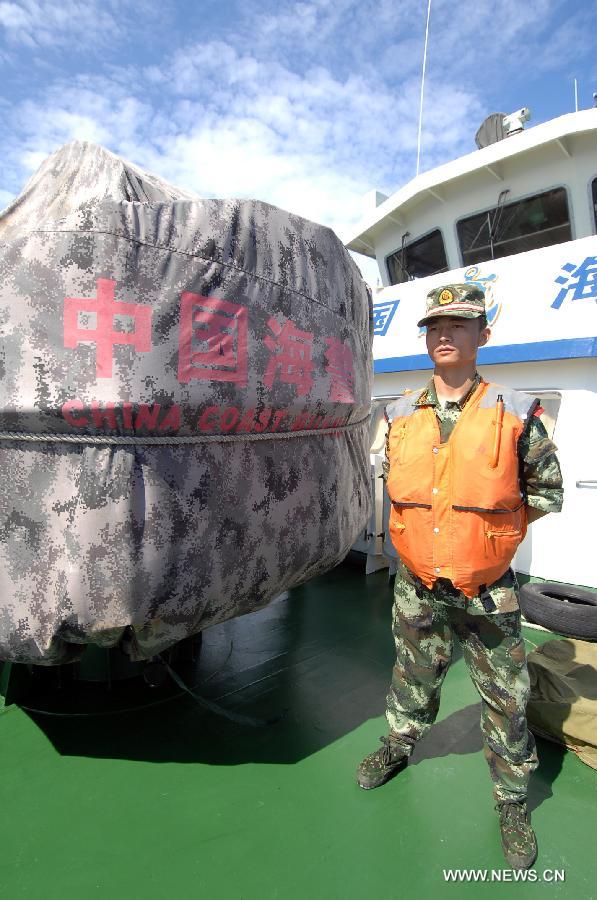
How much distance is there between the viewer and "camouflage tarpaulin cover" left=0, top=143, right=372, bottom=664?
4.53ft

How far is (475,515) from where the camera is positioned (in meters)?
1.78

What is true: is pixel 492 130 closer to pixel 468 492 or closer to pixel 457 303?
pixel 457 303

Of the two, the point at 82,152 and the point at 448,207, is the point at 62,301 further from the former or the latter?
the point at 448,207

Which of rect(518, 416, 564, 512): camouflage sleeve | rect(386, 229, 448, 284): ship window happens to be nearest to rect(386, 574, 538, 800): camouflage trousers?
rect(518, 416, 564, 512): camouflage sleeve

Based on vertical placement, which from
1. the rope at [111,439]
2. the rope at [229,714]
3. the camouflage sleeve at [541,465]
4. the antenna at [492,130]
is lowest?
the rope at [229,714]

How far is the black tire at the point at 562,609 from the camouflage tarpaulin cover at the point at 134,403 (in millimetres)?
2519

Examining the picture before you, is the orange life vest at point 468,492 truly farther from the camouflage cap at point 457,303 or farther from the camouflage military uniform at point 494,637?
the camouflage cap at point 457,303

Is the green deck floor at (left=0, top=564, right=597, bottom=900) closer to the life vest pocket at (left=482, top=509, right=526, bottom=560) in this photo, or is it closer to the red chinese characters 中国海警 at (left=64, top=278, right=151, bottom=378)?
the life vest pocket at (left=482, top=509, right=526, bottom=560)

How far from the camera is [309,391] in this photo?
178cm

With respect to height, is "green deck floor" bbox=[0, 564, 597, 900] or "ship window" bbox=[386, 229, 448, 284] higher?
"ship window" bbox=[386, 229, 448, 284]

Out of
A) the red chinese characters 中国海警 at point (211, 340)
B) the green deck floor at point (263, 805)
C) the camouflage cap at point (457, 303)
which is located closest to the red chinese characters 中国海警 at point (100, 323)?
→ the red chinese characters 中国海警 at point (211, 340)

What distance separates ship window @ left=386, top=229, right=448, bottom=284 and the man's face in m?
4.64

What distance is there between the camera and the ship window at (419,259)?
6.15 metres

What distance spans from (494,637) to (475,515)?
0.46 metres
